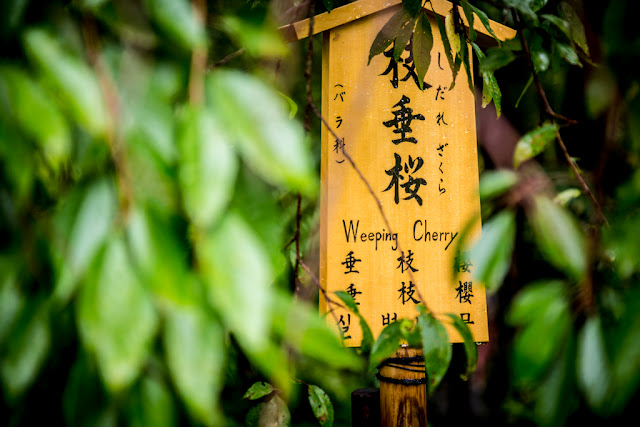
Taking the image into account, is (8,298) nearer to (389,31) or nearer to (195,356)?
(195,356)

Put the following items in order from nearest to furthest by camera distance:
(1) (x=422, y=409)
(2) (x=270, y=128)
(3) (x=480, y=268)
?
(2) (x=270, y=128), (3) (x=480, y=268), (1) (x=422, y=409)

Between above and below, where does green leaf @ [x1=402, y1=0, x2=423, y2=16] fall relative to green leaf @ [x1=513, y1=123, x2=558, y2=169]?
above

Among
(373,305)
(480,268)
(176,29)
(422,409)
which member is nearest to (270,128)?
(176,29)

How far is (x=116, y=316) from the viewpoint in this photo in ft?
0.89

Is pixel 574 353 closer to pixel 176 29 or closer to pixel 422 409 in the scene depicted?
pixel 176 29

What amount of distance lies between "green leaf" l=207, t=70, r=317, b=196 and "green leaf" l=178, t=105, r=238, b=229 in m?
0.01

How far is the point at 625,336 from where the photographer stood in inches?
14.0

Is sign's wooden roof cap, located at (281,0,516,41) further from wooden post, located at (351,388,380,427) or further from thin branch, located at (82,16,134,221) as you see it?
wooden post, located at (351,388,380,427)

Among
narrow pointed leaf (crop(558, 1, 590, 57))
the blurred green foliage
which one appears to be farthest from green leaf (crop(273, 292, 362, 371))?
narrow pointed leaf (crop(558, 1, 590, 57))

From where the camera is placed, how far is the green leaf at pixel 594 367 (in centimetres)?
38

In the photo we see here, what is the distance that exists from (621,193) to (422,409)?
73 cm

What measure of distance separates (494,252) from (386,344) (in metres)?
0.27

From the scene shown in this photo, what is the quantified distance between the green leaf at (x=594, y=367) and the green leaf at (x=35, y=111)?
0.50 m

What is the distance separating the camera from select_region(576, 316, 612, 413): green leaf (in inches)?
15.1
